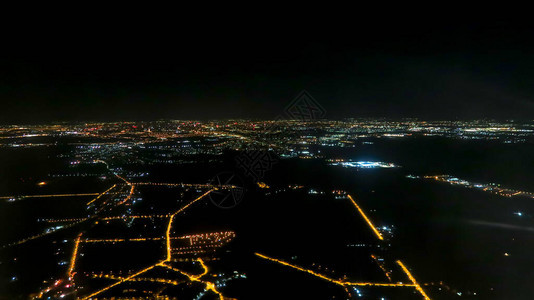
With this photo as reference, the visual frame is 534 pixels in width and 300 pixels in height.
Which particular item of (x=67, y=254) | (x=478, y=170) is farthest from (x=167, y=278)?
(x=478, y=170)

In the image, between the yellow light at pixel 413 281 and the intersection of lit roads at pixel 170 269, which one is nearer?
the yellow light at pixel 413 281

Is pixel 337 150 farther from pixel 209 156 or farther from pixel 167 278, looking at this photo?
pixel 167 278

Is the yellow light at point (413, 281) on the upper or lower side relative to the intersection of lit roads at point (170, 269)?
lower

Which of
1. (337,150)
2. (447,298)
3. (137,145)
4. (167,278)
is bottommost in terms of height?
(447,298)

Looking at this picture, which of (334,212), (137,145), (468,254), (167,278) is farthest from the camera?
(137,145)

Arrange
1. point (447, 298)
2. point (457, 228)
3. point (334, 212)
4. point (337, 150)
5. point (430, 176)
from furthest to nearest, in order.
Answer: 1. point (337, 150)
2. point (430, 176)
3. point (334, 212)
4. point (457, 228)
5. point (447, 298)

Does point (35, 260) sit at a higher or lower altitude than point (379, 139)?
lower

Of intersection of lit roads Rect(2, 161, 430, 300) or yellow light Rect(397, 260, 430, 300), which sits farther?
intersection of lit roads Rect(2, 161, 430, 300)

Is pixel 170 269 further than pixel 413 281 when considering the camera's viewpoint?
Yes

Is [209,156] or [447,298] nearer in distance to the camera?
[447,298]

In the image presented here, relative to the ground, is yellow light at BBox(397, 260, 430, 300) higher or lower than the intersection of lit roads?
lower

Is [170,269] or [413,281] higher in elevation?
[170,269]
